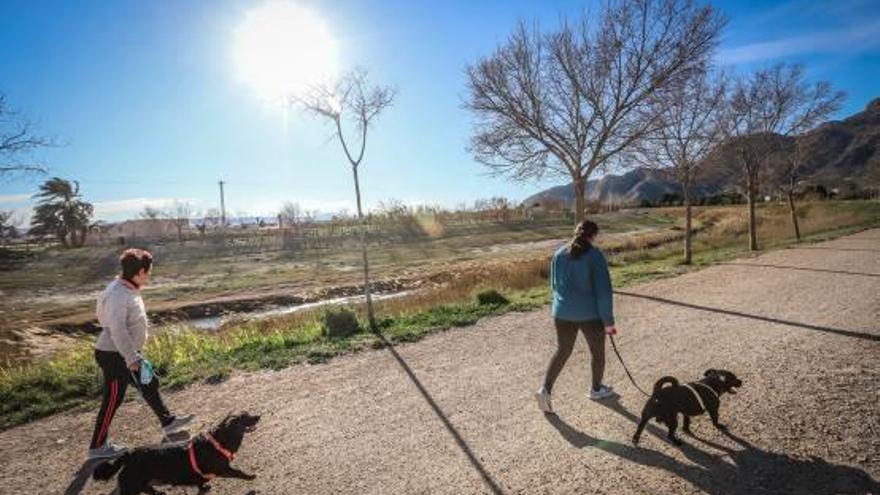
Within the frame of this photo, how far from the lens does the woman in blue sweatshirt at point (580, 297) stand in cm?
491

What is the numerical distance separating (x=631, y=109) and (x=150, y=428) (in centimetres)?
1334

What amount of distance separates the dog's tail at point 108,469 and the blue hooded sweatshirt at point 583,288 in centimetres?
384

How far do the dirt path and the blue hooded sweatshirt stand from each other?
41.2 inches

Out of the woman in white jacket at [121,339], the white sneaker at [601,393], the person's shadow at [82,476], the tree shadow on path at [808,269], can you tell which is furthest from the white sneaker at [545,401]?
the tree shadow on path at [808,269]

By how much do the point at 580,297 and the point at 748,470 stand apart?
189 cm

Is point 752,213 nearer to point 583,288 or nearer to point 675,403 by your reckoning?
point 583,288

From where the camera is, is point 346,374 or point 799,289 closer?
point 346,374

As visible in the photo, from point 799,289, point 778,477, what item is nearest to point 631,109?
point 799,289

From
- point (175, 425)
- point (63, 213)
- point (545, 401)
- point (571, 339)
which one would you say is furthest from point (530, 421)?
point (63, 213)

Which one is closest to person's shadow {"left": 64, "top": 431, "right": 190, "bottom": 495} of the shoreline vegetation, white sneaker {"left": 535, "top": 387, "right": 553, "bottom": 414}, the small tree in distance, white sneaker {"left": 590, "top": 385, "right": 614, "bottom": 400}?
the shoreline vegetation

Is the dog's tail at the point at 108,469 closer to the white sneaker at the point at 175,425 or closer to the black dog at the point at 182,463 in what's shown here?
the black dog at the point at 182,463

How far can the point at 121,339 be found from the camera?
178 inches

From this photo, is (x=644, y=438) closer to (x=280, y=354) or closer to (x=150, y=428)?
(x=150, y=428)

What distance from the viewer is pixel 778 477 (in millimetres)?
3904
